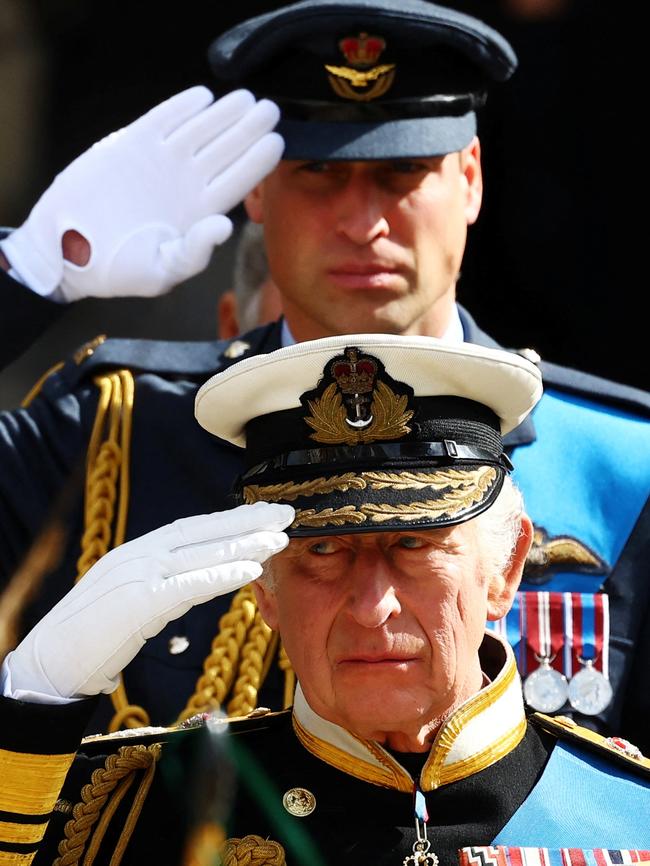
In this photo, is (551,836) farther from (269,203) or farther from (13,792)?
→ (269,203)

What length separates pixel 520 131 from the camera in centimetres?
556

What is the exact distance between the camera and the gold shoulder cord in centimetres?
341

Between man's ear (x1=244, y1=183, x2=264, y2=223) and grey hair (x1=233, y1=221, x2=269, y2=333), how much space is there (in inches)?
29.3

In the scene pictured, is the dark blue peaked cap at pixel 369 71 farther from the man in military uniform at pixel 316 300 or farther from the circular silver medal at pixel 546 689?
the circular silver medal at pixel 546 689

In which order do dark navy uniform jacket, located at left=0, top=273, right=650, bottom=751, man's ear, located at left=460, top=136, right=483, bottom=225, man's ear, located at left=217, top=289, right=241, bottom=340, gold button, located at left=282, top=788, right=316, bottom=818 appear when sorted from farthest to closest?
1. man's ear, located at left=217, top=289, right=241, bottom=340
2. man's ear, located at left=460, top=136, right=483, bottom=225
3. dark navy uniform jacket, located at left=0, top=273, right=650, bottom=751
4. gold button, located at left=282, top=788, right=316, bottom=818

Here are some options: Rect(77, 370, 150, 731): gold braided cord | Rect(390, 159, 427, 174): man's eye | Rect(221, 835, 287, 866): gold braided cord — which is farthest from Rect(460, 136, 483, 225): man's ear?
Rect(221, 835, 287, 866): gold braided cord

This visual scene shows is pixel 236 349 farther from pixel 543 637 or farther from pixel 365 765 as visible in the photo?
pixel 365 765

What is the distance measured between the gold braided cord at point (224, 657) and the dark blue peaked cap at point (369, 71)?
0.82 metres

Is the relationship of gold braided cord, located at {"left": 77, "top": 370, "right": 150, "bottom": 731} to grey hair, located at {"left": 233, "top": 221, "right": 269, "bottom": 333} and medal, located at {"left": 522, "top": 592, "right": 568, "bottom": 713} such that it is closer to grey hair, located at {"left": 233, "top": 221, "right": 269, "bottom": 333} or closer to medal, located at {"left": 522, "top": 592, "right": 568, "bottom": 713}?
medal, located at {"left": 522, "top": 592, "right": 568, "bottom": 713}

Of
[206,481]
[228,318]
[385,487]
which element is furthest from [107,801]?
[228,318]

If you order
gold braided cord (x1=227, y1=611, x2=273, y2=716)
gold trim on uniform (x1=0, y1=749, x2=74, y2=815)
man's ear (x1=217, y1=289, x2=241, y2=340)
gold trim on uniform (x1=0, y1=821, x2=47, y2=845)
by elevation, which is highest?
gold trim on uniform (x1=0, y1=749, x2=74, y2=815)

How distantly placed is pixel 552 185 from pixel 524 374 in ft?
9.64

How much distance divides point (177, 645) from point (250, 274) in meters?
1.44

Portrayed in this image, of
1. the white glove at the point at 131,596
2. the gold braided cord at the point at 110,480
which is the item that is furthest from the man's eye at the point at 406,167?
the white glove at the point at 131,596
